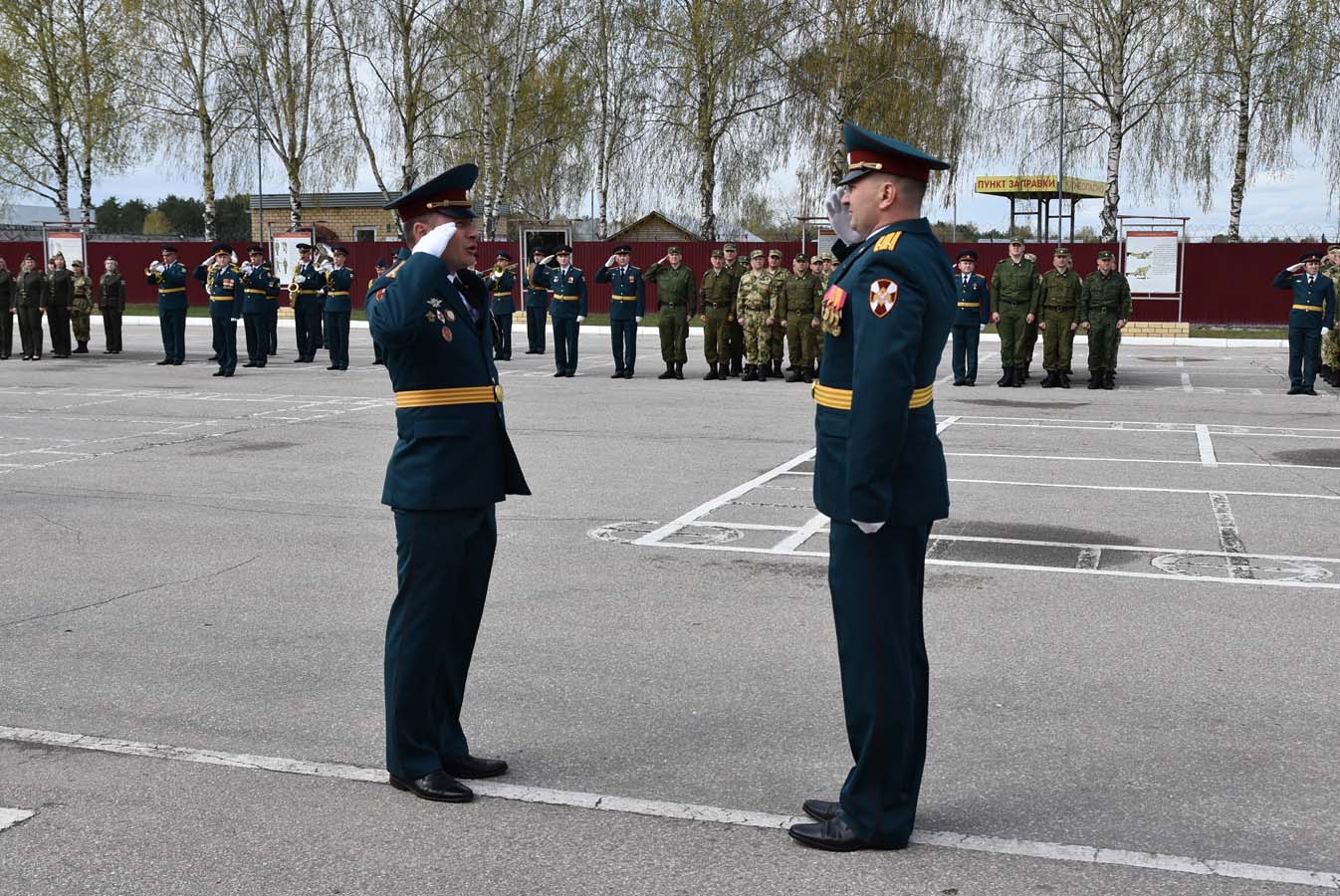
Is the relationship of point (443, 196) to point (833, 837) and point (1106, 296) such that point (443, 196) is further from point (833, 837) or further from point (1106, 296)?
point (1106, 296)

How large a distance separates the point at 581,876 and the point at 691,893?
0.32 m

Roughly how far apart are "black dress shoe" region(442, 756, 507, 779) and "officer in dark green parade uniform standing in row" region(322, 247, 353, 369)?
18120 millimetres

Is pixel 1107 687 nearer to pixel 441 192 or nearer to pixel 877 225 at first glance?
pixel 877 225

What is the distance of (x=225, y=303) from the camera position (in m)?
21.8

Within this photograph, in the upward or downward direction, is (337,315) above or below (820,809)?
above

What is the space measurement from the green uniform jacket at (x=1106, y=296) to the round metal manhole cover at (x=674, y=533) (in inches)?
476

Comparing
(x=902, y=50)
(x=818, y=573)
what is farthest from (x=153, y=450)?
(x=902, y=50)

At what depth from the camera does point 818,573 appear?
7637mm

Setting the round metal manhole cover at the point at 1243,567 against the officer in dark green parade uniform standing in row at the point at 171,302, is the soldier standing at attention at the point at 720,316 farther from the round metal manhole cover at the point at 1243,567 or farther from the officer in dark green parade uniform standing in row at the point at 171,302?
the round metal manhole cover at the point at 1243,567

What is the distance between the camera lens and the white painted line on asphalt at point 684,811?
152 inches

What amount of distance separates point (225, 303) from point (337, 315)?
1.70 meters

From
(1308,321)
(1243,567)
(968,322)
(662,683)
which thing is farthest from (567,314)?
(662,683)

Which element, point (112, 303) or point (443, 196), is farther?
point (112, 303)

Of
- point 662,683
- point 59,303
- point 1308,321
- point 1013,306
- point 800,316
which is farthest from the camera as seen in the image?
point 59,303
